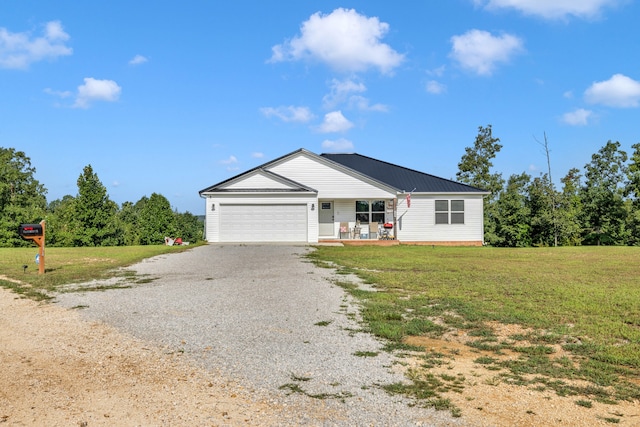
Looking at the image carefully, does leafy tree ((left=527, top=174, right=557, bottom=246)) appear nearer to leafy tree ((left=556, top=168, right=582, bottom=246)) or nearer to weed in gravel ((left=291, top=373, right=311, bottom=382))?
leafy tree ((left=556, top=168, right=582, bottom=246))

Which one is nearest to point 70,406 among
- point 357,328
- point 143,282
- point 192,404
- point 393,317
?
point 192,404

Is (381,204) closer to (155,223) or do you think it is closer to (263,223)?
(263,223)

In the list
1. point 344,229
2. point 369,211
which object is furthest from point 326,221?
point 369,211

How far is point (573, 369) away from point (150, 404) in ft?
13.3

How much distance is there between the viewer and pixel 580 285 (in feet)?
33.0

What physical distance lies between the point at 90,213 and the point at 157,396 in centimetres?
2750

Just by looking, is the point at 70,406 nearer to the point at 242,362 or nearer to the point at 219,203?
the point at 242,362

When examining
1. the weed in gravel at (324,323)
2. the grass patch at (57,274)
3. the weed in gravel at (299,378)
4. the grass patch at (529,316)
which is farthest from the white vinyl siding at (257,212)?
the weed in gravel at (299,378)

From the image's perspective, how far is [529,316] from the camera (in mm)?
6977

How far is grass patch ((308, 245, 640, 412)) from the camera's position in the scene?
176 inches

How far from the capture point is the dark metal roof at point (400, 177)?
25922 mm

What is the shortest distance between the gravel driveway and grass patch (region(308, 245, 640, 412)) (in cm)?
41

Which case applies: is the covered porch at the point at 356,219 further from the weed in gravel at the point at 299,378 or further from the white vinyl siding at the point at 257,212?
the weed in gravel at the point at 299,378

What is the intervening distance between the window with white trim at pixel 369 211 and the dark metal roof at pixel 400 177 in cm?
146
